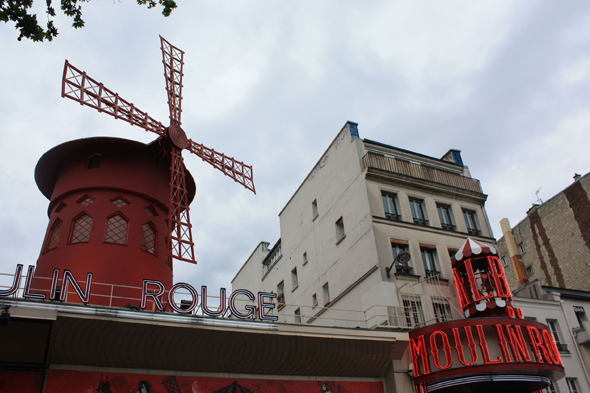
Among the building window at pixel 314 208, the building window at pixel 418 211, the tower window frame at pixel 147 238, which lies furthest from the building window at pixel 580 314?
the tower window frame at pixel 147 238

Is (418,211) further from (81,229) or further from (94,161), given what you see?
(81,229)

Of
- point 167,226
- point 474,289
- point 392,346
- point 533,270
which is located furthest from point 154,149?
point 533,270

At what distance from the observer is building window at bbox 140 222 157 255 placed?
13092mm

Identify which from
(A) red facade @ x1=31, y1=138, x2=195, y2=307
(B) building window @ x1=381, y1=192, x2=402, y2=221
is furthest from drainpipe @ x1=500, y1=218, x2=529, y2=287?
(A) red facade @ x1=31, y1=138, x2=195, y2=307

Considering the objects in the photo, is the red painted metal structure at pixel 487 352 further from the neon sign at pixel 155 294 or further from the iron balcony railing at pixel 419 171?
the iron balcony railing at pixel 419 171

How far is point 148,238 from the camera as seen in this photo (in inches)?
525

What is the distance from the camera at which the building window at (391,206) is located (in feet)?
51.3

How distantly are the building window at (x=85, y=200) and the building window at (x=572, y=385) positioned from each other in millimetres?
14953

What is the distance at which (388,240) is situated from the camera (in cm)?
1475

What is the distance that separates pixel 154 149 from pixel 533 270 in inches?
827

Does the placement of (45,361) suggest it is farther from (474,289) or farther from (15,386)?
(474,289)

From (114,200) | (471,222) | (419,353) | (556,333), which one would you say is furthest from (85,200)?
(556,333)

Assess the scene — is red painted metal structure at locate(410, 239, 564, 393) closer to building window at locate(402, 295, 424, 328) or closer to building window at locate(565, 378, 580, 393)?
building window at locate(402, 295, 424, 328)

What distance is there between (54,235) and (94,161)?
229cm
